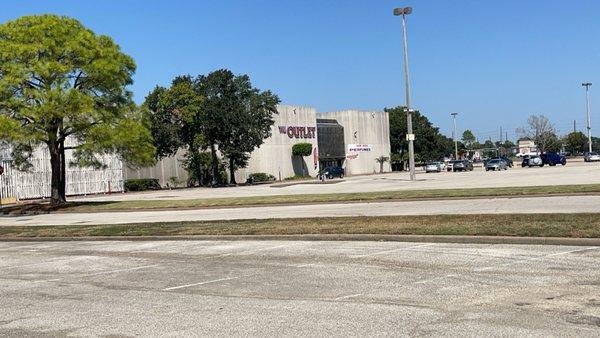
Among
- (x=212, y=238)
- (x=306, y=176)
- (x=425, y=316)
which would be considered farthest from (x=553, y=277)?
(x=306, y=176)

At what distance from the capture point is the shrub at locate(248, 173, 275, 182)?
74.6 meters

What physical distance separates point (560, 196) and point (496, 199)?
7.76 feet

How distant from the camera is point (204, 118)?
6212cm

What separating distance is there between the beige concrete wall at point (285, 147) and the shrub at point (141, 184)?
11.6 metres

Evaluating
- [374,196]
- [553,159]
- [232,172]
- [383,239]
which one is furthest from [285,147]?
[383,239]

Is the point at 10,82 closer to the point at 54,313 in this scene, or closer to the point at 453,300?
the point at 54,313

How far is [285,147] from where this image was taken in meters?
82.6

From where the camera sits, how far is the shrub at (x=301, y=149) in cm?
8256

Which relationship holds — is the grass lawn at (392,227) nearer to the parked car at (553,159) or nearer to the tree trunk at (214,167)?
the tree trunk at (214,167)

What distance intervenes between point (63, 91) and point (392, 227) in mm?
24943

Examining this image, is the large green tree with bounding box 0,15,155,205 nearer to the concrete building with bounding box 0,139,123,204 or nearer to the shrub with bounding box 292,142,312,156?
the concrete building with bounding box 0,139,123,204

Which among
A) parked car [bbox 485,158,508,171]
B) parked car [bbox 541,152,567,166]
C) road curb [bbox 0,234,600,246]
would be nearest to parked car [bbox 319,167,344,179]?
parked car [bbox 485,158,508,171]

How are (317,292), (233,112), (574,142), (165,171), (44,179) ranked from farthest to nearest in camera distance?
(574,142) → (165,171) → (233,112) → (44,179) → (317,292)

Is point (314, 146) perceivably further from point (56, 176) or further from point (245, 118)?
point (56, 176)
